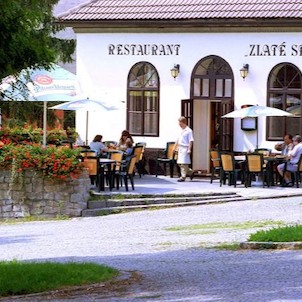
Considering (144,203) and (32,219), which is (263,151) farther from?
(32,219)

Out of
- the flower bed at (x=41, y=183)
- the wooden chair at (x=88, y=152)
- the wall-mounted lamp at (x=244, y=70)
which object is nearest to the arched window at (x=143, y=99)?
the wall-mounted lamp at (x=244, y=70)

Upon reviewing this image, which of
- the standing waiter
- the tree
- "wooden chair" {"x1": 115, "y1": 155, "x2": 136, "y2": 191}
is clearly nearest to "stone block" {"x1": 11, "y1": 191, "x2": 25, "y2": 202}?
"wooden chair" {"x1": 115, "y1": 155, "x2": 136, "y2": 191}

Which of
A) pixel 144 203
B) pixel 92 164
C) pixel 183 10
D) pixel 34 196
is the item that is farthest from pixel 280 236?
pixel 183 10

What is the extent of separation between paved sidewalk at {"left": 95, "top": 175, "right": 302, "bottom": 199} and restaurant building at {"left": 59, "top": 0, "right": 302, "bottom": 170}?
2.13 meters

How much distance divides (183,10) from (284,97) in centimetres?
381

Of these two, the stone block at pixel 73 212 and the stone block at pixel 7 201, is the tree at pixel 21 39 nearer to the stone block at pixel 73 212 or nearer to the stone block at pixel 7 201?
the stone block at pixel 73 212

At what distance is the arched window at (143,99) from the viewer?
32.9 meters

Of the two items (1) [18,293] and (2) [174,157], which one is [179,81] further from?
(1) [18,293]

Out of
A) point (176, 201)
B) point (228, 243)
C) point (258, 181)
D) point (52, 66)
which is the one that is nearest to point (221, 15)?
point (258, 181)

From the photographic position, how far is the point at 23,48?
43.4ft

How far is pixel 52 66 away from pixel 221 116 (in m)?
18.2

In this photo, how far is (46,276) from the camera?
13.4 m

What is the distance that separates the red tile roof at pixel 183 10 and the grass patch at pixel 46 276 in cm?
1773

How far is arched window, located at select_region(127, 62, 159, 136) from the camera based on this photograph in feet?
108
